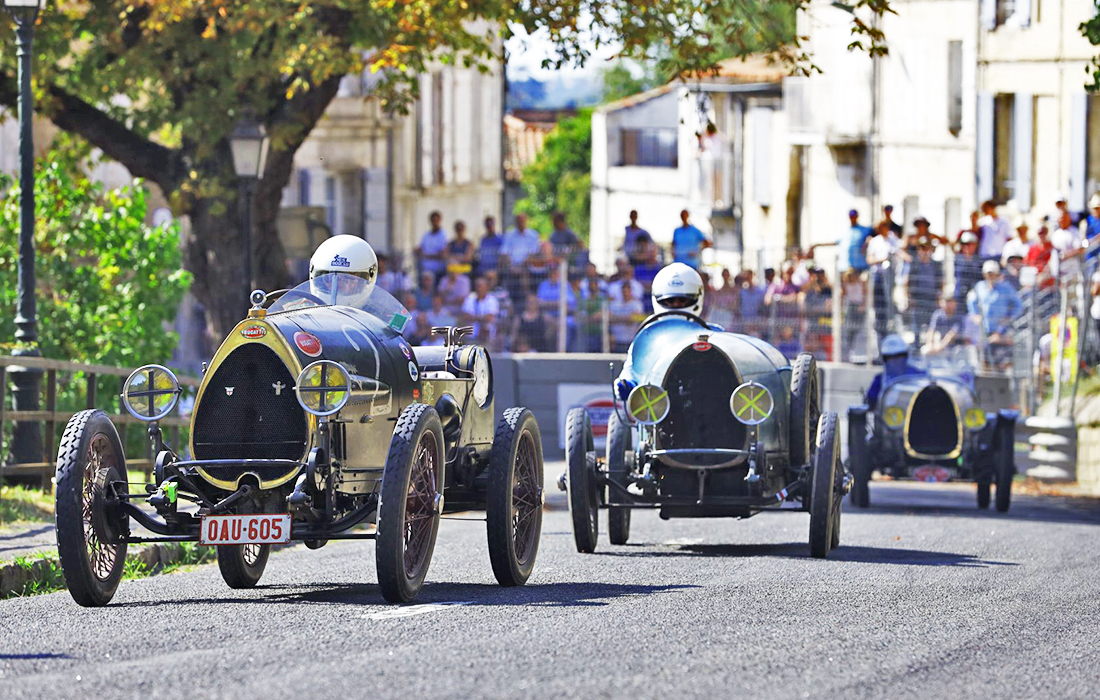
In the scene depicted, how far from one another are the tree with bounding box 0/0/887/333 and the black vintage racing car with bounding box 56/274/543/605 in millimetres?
9979

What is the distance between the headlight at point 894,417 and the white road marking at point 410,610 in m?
11.1

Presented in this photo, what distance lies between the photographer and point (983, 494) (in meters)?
19.6

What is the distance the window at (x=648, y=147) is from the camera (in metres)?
67.8

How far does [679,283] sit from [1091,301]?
1166cm

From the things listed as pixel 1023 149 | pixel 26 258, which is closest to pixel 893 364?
pixel 26 258

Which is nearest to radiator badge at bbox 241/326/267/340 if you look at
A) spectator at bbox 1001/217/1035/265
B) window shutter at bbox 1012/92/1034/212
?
spectator at bbox 1001/217/1035/265

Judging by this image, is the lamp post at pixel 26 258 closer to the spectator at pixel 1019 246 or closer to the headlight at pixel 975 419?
the headlight at pixel 975 419

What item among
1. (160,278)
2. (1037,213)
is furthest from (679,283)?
(1037,213)

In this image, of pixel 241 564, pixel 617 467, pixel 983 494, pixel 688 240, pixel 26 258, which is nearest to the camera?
pixel 241 564

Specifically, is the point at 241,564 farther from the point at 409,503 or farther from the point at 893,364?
the point at 893,364

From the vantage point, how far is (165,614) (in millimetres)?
9258

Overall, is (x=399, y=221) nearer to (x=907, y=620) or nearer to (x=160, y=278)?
(x=160, y=278)

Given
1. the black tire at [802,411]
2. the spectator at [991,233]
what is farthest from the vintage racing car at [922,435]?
the spectator at [991,233]

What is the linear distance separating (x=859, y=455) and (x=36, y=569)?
10410 millimetres
